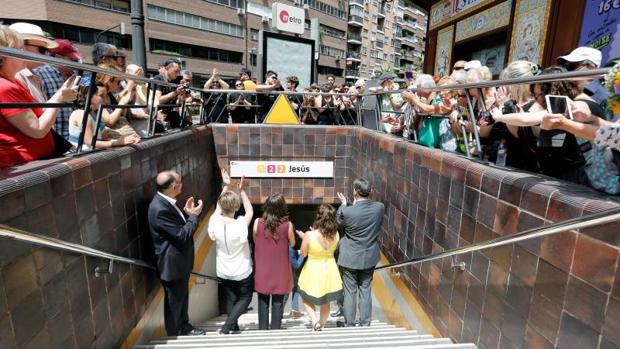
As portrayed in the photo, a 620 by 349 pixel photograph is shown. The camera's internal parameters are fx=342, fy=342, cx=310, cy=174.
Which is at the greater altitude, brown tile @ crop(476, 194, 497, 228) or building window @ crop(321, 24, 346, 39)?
building window @ crop(321, 24, 346, 39)

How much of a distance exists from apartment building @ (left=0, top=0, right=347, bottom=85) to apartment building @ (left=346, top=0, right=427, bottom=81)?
31.3 feet

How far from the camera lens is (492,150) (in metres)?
2.71

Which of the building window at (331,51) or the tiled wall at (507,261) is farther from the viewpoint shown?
the building window at (331,51)

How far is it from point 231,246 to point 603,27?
5072 mm

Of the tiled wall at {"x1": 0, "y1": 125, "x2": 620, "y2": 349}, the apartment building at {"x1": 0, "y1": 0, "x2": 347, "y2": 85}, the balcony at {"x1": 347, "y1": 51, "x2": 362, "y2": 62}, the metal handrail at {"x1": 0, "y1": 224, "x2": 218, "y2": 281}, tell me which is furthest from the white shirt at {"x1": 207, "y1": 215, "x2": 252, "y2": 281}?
the balcony at {"x1": 347, "y1": 51, "x2": 362, "y2": 62}

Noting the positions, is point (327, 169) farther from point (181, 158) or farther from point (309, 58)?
point (309, 58)

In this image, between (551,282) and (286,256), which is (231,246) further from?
(551,282)

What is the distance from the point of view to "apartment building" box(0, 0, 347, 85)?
22406 millimetres

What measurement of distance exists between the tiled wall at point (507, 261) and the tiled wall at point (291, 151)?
2706 millimetres

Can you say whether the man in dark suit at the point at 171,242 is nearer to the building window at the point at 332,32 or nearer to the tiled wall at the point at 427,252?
the tiled wall at the point at 427,252

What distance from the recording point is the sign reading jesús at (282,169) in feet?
21.0

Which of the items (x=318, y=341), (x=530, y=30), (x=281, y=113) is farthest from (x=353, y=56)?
(x=318, y=341)

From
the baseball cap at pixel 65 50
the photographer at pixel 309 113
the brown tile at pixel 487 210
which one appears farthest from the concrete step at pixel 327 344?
the photographer at pixel 309 113

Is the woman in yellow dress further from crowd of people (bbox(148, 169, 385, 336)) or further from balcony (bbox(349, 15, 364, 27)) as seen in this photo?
balcony (bbox(349, 15, 364, 27))
